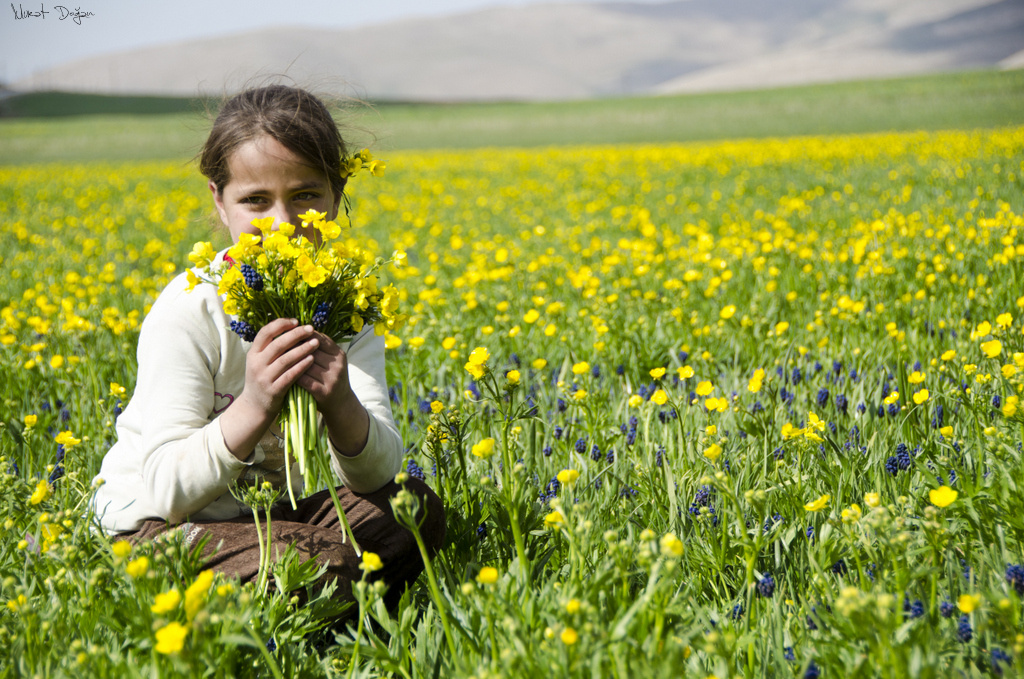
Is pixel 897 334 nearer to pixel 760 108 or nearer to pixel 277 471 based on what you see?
pixel 277 471

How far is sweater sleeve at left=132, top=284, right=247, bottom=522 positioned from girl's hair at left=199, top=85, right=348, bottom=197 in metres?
0.48

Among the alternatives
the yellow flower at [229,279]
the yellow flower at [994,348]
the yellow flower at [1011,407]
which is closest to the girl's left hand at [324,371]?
the yellow flower at [229,279]

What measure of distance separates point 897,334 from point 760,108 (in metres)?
40.7

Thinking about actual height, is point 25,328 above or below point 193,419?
below

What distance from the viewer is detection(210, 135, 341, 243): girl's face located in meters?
2.03

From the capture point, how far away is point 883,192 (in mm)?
8352

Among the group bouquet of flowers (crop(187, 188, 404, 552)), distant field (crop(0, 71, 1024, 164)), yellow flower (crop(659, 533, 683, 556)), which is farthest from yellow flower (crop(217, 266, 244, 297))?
distant field (crop(0, 71, 1024, 164))

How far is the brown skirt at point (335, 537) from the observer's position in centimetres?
182

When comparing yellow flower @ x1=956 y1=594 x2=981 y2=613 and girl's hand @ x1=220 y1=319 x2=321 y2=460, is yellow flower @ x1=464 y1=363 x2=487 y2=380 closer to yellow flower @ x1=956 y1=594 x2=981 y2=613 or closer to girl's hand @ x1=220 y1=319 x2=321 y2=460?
girl's hand @ x1=220 y1=319 x2=321 y2=460

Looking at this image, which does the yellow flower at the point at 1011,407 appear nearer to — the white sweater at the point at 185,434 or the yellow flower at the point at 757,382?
the yellow flower at the point at 757,382

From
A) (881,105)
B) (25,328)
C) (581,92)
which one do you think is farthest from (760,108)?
(581,92)

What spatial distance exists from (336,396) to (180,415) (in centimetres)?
51

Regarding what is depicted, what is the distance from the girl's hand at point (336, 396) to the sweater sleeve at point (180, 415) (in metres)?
0.25

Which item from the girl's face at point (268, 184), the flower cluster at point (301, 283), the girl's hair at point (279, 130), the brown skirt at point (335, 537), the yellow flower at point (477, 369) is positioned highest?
the girl's hair at point (279, 130)
